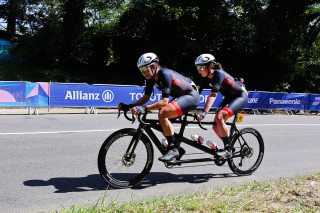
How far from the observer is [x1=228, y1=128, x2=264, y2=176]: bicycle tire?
563 centimetres

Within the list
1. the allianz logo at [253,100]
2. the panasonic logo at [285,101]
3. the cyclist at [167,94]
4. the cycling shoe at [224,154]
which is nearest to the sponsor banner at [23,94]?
the cyclist at [167,94]

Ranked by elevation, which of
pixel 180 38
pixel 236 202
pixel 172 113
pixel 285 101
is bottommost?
pixel 236 202

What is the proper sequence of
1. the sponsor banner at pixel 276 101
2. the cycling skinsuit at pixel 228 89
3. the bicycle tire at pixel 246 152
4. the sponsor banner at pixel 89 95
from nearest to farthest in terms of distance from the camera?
the cycling skinsuit at pixel 228 89 → the bicycle tire at pixel 246 152 → the sponsor banner at pixel 89 95 → the sponsor banner at pixel 276 101

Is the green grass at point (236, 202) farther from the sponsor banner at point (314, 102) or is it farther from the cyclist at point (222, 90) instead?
the sponsor banner at point (314, 102)

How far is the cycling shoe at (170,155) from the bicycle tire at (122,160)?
0.20m

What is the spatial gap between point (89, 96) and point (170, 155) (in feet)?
39.0

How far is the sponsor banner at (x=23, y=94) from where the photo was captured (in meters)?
14.2

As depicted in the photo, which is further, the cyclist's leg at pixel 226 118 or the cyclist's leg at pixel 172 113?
the cyclist's leg at pixel 226 118

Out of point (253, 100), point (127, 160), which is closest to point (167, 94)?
point (127, 160)

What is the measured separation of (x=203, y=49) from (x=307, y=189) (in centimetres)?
2462

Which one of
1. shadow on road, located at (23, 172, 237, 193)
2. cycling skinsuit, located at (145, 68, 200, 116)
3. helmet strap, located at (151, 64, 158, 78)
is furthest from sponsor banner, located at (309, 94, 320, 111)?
helmet strap, located at (151, 64, 158, 78)

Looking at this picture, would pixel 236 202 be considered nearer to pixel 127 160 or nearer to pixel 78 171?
pixel 127 160

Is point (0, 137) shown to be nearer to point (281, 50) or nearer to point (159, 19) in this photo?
point (159, 19)

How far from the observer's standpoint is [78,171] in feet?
18.1
